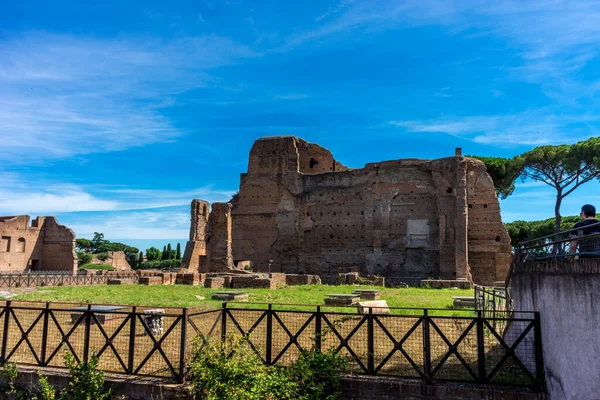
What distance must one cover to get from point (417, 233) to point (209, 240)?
45.5 feet

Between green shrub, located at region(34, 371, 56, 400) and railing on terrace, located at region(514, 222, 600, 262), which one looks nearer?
railing on terrace, located at region(514, 222, 600, 262)

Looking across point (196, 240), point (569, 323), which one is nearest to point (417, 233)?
point (196, 240)

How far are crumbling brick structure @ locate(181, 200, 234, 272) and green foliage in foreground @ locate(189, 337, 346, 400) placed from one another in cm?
2474

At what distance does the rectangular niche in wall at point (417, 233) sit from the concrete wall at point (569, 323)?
24.2 m

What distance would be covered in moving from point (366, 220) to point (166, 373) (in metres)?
26.0

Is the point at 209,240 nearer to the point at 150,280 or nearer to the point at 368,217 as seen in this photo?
the point at 150,280

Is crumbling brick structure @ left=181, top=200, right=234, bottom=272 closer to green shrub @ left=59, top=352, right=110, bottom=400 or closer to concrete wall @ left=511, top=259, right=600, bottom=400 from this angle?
green shrub @ left=59, top=352, right=110, bottom=400

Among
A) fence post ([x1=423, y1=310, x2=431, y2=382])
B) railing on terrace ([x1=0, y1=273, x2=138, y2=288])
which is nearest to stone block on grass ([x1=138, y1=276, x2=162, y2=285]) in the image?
railing on terrace ([x1=0, y1=273, x2=138, y2=288])

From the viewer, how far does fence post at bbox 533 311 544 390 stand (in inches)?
222

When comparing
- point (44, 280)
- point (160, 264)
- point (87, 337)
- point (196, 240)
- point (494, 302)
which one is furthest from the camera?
point (160, 264)

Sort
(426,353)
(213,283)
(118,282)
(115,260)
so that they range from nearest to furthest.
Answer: (426,353)
(213,283)
(118,282)
(115,260)

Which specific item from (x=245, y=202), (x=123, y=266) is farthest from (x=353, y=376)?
(x=123, y=266)

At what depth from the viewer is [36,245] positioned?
4084 centimetres

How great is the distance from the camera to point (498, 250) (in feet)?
92.4
